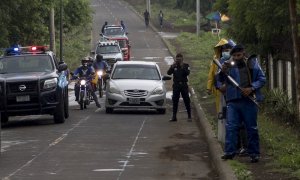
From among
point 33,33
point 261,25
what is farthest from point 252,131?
point 33,33

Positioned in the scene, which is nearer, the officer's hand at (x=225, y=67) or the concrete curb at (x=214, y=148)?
the concrete curb at (x=214, y=148)

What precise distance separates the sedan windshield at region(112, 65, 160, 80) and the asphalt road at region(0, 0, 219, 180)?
1.25 meters

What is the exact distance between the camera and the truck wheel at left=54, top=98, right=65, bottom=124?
2416cm

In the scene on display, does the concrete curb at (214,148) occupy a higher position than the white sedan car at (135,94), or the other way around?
the white sedan car at (135,94)

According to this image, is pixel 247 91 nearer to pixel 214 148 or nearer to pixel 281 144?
pixel 214 148

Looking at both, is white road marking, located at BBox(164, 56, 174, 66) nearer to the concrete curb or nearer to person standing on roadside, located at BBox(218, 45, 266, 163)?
the concrete curb

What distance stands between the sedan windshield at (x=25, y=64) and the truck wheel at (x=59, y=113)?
3.72 feet

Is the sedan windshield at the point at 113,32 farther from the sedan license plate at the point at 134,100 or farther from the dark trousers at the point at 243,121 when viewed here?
the dark trousers at the point at 243,121

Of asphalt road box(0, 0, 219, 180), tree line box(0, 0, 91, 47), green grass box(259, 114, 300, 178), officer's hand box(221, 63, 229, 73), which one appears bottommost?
asphalt road box(0, 0, 219, 180)

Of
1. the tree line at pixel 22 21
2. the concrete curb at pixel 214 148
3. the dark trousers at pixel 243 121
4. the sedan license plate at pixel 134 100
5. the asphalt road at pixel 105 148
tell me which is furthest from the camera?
the tree line at pixel 22 21

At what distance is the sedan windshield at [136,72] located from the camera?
95.2 ft

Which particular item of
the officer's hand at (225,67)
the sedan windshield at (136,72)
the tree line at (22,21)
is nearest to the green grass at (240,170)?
the officer's hand at (225,67)

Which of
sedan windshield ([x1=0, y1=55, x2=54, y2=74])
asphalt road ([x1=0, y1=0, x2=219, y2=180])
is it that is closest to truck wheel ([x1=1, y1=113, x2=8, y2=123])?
asphalt road ([x1=0, y1=0, x2=219, y2=180])

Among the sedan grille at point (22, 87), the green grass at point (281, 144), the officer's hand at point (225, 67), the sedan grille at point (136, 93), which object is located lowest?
the green grass at point (281, 144)
